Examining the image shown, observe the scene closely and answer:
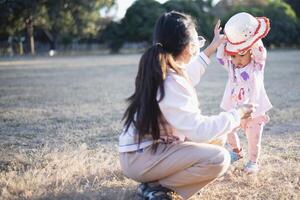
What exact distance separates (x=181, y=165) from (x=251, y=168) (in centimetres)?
103

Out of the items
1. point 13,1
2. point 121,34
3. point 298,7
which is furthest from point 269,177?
point 298,7

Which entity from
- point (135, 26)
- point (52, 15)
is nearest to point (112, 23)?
point (135, 26)

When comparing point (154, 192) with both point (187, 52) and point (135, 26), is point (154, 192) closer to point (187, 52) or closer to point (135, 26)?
point (187, 52)

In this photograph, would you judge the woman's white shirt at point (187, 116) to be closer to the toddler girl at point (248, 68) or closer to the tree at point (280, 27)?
the toddler girl at point (248, 68)

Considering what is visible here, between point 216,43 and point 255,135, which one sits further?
point 255,135

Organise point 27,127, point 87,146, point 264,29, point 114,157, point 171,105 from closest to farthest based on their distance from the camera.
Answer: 1. point 171,105
2. point 264,29
3. point 114,157
4. point 87,146
5. point 27,127

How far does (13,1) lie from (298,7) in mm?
34380

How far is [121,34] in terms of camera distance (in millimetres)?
42250

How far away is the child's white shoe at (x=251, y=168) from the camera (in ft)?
11.3

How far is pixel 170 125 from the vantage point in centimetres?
264

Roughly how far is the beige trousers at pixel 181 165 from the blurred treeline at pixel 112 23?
35541 mm

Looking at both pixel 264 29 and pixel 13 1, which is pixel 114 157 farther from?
pixel 13 1

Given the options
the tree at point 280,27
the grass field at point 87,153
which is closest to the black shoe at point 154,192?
the grass field at point 87,153

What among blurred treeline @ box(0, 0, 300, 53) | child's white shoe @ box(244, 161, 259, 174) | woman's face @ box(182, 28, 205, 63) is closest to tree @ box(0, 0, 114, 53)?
Result: blurred treeline @ box(0, 0, 300, 53)
